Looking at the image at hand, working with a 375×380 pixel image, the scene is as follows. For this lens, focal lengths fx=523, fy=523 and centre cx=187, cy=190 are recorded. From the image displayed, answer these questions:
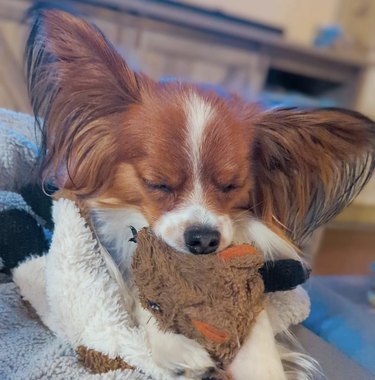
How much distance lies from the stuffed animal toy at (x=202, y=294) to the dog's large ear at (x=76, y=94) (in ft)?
0.89

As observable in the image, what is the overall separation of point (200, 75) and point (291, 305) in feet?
6.85

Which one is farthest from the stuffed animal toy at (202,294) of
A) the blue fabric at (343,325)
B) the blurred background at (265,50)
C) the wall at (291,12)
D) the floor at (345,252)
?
the wall at (291,12)

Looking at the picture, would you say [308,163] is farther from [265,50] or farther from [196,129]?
[265,50]

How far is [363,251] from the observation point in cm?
334

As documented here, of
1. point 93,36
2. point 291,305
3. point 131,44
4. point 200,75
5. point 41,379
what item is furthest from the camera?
point 200,75

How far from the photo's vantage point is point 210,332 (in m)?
0.87

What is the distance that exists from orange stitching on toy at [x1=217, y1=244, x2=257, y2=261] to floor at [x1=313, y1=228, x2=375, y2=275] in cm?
193

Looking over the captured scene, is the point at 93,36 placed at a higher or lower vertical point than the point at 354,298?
higher

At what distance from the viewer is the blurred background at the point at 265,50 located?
259cm

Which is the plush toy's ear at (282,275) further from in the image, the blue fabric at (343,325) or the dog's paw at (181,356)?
the blue fabric at (343,325)

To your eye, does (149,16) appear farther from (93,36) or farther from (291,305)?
(291,305)

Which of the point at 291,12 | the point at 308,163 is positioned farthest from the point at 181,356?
the point at 291,12

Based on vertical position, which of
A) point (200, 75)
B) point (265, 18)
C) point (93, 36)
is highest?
point (93, 36)

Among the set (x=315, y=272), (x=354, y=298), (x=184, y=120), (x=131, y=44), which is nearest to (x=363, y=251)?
(x=315, y=272)
